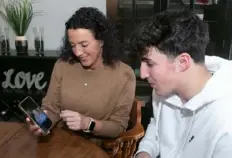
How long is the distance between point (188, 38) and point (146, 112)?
159 cm

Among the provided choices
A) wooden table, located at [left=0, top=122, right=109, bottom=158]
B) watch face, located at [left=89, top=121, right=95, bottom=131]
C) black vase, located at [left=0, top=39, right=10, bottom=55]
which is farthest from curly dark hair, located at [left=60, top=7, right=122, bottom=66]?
black vase, located at [left=0, top=39, right=10, bottom=55]

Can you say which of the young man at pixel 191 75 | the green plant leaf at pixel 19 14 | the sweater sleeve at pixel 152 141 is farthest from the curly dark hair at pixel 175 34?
the green plant leaf at pixel 19 14

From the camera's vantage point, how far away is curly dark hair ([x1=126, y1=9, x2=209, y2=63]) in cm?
110

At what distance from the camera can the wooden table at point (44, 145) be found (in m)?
1.37

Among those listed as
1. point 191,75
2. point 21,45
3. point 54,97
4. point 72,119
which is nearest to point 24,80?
point 21,45

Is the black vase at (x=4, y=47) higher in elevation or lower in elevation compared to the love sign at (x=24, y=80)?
higher

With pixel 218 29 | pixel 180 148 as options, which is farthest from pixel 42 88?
pixel 180 148

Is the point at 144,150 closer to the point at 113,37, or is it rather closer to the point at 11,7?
the point at 113,37

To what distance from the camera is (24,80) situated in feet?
9.46

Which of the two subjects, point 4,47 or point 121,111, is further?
point 4,47

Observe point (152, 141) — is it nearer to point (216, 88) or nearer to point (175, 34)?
point (216, 88)

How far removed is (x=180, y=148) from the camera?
130 centimetres

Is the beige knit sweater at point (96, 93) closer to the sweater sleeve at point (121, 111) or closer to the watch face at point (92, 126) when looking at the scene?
the sweater sleeve at point (121, 111)

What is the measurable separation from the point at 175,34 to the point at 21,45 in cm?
196
